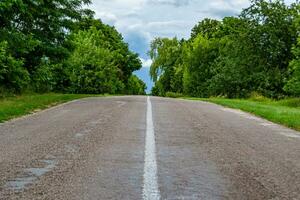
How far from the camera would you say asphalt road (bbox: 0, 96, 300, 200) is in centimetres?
583

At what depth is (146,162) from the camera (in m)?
7.66

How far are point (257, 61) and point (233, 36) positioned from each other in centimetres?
436

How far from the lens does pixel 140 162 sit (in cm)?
768

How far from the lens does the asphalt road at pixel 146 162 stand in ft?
19.1

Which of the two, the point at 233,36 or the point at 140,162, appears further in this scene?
the point at 233,36

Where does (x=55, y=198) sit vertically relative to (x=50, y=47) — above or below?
below

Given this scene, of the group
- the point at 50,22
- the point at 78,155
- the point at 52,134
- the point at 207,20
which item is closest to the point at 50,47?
the point at 50,22

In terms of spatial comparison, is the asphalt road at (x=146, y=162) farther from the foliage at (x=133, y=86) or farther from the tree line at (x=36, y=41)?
the foliage at (x=133, y=86)

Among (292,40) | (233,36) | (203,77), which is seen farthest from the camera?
(203,77)

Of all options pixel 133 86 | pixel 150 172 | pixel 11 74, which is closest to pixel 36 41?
pixel 11 74

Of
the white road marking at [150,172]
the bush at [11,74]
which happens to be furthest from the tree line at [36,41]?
the white road marking at [150,172]

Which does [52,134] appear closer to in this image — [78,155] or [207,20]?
[78,155]

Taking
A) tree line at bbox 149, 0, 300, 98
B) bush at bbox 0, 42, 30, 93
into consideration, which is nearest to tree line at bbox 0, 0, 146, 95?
bush at bbox 0, 42, 30, 93

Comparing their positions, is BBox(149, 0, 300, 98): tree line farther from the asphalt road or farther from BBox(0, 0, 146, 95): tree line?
the asphalt road
